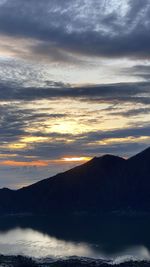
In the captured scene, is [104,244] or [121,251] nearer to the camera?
[121,251]

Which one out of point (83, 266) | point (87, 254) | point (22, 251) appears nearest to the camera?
point (83, 266)

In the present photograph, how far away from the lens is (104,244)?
19762cm

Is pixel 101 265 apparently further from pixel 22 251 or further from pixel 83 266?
pixel 22 251

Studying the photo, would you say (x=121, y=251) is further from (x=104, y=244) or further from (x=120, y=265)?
(x=120, y=265)

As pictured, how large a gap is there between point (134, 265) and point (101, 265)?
10.9m

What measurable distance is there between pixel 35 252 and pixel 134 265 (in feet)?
203

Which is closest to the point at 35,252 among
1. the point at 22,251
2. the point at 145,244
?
the point at 22,251

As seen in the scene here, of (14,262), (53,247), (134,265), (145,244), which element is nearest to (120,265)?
(134,265)

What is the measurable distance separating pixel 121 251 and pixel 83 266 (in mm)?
44704

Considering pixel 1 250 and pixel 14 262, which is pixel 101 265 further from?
pixel 1 250

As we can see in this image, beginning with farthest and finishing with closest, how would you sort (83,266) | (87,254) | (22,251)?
1. (22,251)
2. (87,254)
3. (83,266)

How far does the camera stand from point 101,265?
137 metres

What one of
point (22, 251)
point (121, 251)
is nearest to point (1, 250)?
point (22, 251)

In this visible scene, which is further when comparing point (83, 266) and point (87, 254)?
point (87, 254)
